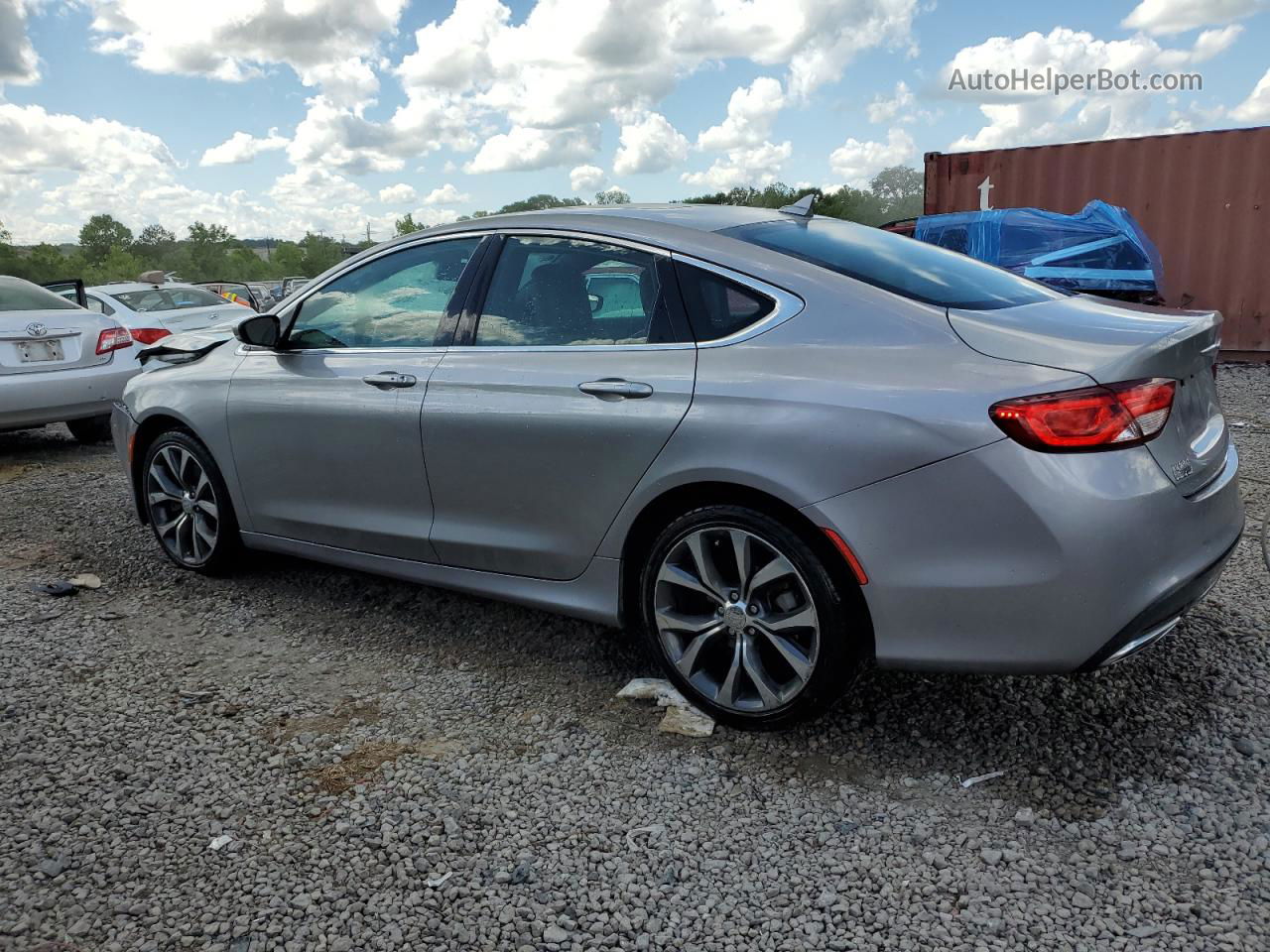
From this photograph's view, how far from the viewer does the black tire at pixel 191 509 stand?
453 cm

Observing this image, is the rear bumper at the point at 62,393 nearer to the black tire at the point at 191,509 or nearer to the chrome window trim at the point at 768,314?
the black tire at the point at 191,509

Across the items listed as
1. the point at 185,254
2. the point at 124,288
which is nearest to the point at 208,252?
the point at 185,254

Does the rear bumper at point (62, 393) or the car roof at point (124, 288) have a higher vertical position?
the car roof at point (124, 288)

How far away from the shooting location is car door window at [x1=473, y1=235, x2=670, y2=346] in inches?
125

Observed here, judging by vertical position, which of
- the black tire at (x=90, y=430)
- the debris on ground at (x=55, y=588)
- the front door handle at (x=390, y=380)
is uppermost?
the front door handle at (x=390, y=380)

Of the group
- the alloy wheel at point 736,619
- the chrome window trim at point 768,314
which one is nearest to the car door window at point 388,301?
the chrome window trim at point 768,314

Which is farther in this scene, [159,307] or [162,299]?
[162,299]

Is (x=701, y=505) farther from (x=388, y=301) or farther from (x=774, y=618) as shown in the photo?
(x=388, y=301)

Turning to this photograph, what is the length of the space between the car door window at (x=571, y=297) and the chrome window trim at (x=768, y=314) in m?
0.21

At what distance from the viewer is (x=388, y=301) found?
3.90 m

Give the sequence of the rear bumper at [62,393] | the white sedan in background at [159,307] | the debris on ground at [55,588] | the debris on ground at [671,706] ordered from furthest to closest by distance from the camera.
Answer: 1. the white sedan in background at [159,307]
2. the rear bumper at [62,393]
3. the debris on ground at [55,588]
4. the debris on ground at [671,706]

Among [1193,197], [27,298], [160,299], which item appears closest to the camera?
[27,298]

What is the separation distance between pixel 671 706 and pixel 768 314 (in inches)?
51.2

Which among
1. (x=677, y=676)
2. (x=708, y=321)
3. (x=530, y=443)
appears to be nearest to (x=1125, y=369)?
(x=708, y=321)
